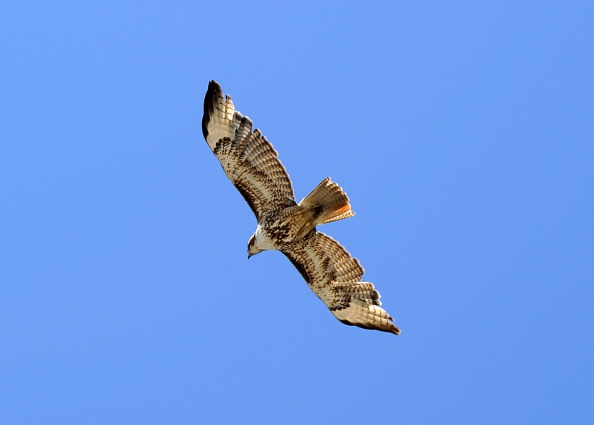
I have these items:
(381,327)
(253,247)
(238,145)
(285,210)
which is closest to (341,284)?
(381,327)

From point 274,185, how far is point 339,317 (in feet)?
6.98

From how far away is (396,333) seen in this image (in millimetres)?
15297

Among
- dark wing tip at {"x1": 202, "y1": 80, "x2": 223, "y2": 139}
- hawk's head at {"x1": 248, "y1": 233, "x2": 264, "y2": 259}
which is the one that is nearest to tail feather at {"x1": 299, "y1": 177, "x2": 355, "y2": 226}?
hawk's head at {"x1": 248, "y1": 233, "x2": 264, "y2": 259}

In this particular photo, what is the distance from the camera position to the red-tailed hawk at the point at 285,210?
1444 centimetres

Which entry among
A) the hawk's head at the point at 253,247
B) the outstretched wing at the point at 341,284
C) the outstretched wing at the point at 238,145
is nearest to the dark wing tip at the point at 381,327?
the outstretched wing at the point at 341,284

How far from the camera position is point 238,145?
569 inches

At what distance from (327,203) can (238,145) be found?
1.31m

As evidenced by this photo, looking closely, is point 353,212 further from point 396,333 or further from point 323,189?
point 396,333

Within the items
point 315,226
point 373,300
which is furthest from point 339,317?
point 315,226

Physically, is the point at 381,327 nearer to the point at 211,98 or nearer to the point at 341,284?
the point at 341,284

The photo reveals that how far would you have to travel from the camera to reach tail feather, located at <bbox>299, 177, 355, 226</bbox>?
1409cm

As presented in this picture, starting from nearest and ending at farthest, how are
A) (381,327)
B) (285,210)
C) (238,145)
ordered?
(238,145) < (285,210) < (381,327)

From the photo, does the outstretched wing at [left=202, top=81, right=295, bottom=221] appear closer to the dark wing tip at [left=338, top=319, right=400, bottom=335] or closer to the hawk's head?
the hawk's head

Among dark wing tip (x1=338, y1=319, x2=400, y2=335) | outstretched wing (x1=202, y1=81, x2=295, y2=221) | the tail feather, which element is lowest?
dark wing tip (x1=338, y1=319, x2=400, y2=335)
